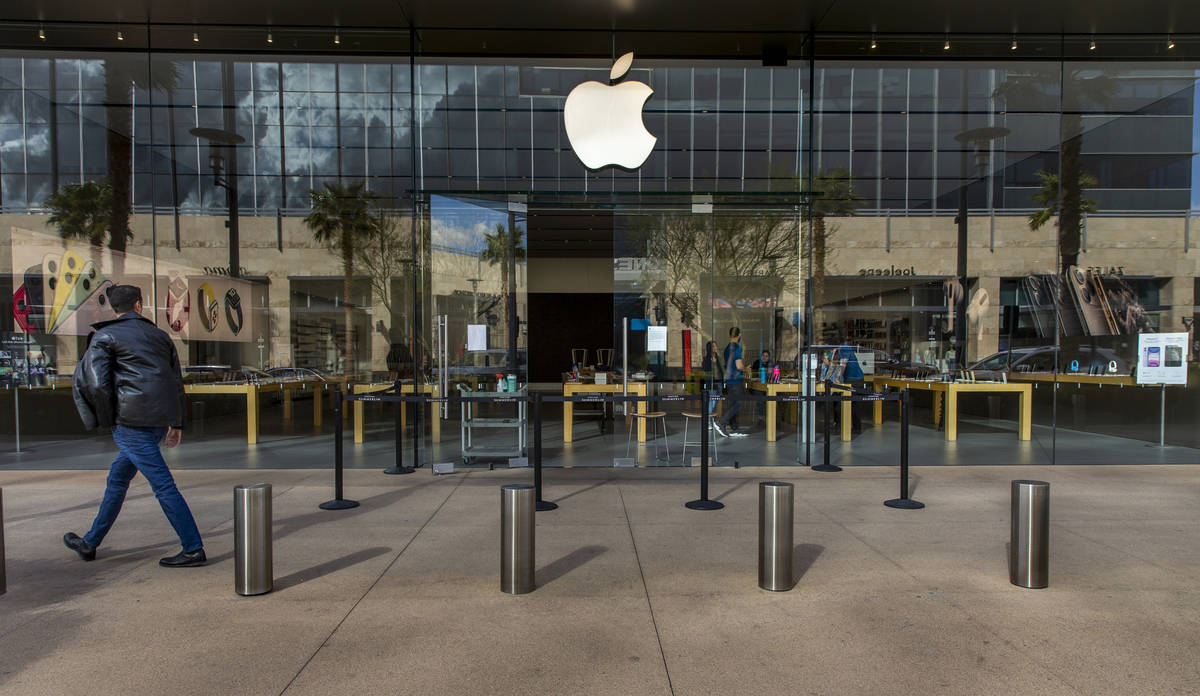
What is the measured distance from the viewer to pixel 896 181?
52.2ft

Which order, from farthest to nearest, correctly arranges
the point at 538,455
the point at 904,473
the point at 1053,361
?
the point at 1053,361 < the point at 904,473 < the point at 538,455

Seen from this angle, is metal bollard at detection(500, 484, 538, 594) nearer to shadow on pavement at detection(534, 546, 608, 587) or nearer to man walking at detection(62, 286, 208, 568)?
shadow on pavement at detection(534, 546, 608, 587)

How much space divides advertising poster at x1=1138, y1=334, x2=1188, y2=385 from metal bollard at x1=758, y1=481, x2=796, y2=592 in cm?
996

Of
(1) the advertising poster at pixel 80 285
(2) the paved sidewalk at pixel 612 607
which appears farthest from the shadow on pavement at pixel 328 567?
(1) the advertising poster at pixel 80 285

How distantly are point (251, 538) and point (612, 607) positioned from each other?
7.50 ft

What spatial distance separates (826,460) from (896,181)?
9821 mm

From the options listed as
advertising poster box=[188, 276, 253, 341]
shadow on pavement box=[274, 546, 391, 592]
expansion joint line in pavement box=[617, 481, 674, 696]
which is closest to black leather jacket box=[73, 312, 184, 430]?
shadow on pavement box=[274, 546, 391, 592]

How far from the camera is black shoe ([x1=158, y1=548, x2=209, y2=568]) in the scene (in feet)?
15.6

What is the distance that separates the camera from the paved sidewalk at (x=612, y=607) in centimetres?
319

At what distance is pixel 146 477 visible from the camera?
462 centimetres

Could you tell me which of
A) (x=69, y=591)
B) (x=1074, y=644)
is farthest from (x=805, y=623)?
(x=69, y=591)

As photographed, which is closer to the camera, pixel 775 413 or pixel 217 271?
pixel 775 413

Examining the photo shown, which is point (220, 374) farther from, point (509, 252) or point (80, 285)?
point (509, 252)

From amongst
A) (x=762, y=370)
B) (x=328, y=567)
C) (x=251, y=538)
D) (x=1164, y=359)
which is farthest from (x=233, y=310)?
(x=1164, y=359)
